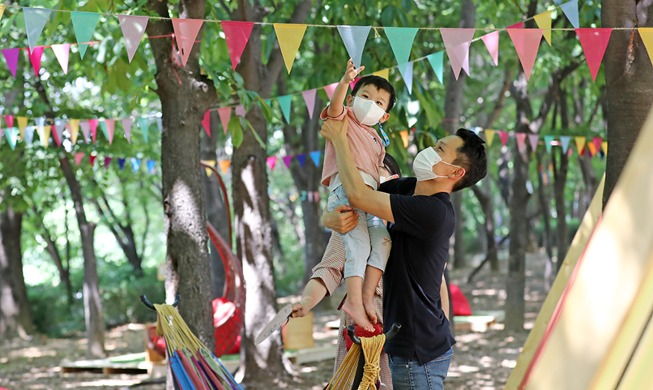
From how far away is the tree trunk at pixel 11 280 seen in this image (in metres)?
13.4

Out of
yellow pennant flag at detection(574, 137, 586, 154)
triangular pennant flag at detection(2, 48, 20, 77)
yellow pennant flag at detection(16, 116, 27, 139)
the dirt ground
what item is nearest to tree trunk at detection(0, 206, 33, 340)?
the dirt ground

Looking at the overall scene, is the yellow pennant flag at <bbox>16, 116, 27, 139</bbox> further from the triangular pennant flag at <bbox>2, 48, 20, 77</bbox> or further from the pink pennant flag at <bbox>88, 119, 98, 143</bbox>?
the triangular pennant flag at <bbox>2, 48, 20, 77</bbox>

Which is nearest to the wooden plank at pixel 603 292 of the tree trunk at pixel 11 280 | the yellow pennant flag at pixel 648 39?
the yellow pennant flag at pixel 648 39

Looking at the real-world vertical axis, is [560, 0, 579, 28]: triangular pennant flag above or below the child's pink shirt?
above

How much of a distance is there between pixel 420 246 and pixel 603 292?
1.08m

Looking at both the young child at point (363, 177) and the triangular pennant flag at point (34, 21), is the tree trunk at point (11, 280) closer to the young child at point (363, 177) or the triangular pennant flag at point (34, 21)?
the triangular pennant flag at point (34, 21)

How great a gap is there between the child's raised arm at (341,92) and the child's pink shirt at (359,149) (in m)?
0.03

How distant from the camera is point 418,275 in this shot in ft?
9.70

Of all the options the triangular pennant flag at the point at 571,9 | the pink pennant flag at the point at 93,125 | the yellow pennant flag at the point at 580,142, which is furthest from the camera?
the yellow pennant flag at the point at 580,142

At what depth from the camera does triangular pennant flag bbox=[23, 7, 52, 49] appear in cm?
444

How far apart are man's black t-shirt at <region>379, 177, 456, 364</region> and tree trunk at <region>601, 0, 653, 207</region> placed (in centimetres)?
162

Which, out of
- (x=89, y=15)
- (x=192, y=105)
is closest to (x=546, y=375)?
(x=89, y=15)

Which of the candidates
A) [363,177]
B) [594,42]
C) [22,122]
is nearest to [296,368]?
[22,122]

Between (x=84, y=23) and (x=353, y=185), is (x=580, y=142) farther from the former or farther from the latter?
(x=353, y=185)
